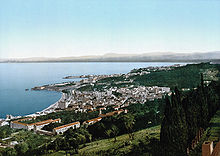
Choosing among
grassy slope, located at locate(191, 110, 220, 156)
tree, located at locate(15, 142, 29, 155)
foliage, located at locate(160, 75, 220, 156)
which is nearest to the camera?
foliage, located at locate(160, 75, 220, 156)


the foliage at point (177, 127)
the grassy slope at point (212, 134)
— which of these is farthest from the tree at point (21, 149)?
the grassy slope at point (212, 134)

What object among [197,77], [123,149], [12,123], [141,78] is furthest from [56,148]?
[141,78]

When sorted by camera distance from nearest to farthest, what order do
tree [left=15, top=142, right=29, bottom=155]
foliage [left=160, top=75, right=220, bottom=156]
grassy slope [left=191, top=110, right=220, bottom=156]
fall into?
foliage [left=160, top=75, right=220, bottom=156] → grassy slope [left=191, top=110, right=220, bottom=156] → tree [left=15, top=142, right=29, bottom=155]

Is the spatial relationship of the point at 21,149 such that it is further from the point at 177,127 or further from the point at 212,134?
the point at 212,134

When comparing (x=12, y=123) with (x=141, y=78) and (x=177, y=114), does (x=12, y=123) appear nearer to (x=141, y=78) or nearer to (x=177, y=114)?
(x=177, y=114)

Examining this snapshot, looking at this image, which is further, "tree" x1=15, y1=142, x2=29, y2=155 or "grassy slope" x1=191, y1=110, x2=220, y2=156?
"tree" x1=15, y1=142, x2=29, y2=155

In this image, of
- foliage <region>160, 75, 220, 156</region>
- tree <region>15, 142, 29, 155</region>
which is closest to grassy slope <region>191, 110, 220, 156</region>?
foliage <region>160, 75, 220, 156</region>

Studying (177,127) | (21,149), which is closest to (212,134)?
(177,127)

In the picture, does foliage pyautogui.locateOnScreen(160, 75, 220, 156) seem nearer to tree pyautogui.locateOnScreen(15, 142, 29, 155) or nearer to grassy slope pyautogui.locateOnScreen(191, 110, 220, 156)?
grassy slope pyautogui.locateOnScreen(191, 110, 220, 156)

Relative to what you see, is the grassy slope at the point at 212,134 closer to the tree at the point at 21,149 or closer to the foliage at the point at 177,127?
the foliage at the point at 177,127
